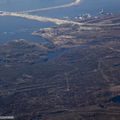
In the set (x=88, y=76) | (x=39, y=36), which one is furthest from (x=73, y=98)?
(x=39, y=36)

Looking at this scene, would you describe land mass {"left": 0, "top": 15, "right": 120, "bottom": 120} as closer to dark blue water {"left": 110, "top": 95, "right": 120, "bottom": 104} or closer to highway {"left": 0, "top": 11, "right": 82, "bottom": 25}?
dark blue water {"left": 110, "top": 95, "right": 120, "bottom": 104}

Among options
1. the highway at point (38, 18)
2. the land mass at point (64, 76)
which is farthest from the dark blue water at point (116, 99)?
the highway at point (38, 18)

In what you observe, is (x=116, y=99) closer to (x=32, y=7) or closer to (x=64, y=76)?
(x=64, y=76)

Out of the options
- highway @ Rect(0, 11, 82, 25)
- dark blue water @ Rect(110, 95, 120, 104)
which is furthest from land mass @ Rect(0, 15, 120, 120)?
highway @ Rect(0, 11, 82, 25)

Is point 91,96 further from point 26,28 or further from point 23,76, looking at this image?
point 26,28

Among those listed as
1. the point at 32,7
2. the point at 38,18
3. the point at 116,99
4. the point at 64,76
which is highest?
the point at 32,7

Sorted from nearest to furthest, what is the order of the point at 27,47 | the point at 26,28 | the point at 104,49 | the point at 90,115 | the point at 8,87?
the point at 90,115, the point at 8,87, the point at 104,49, the point at 27,47, the point at 26,28

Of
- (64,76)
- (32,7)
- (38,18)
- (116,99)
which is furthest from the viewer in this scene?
(32,7)

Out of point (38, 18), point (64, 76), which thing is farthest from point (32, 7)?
point (64, 76)
